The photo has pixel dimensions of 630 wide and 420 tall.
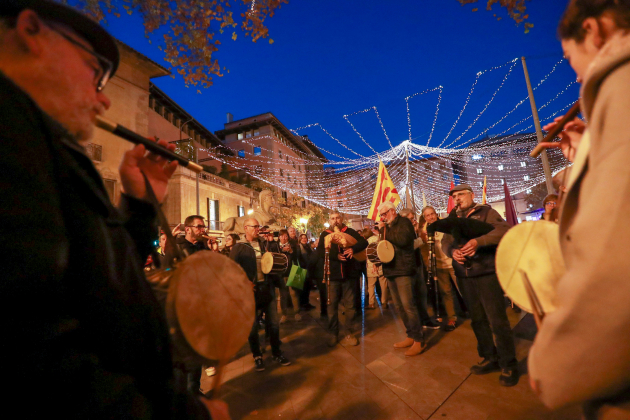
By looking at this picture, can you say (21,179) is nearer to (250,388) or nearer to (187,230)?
(250,388)

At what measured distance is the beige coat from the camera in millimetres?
673

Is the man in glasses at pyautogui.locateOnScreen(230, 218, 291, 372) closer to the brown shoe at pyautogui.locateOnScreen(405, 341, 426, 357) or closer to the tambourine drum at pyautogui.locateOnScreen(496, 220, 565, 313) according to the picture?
the brown shoe at pyautogui.locateOnScreen(405, 341, 426, 357)

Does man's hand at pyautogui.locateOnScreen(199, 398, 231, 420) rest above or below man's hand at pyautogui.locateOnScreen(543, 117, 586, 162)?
below

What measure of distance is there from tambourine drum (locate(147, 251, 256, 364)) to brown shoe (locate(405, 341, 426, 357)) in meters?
3.65

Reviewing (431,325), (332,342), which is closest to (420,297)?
(431,325)

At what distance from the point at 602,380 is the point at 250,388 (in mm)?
3968

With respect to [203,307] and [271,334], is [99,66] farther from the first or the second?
[271,334]

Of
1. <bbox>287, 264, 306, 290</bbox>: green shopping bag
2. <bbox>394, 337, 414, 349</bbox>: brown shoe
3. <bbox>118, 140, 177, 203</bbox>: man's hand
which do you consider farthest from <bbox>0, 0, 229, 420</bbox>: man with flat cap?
<bbox>287, 264, 306, 290</bbox>: green shopping bag

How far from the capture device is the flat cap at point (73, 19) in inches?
37.3

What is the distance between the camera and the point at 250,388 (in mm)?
3818

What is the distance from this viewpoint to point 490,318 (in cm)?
346

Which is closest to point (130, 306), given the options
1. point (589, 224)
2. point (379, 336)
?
point (589, 224)

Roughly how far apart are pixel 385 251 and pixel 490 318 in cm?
174

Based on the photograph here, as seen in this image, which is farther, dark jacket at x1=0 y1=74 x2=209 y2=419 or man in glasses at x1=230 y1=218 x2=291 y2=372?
man in glasses at x1=230 y1=218 x2=291 y2=372
